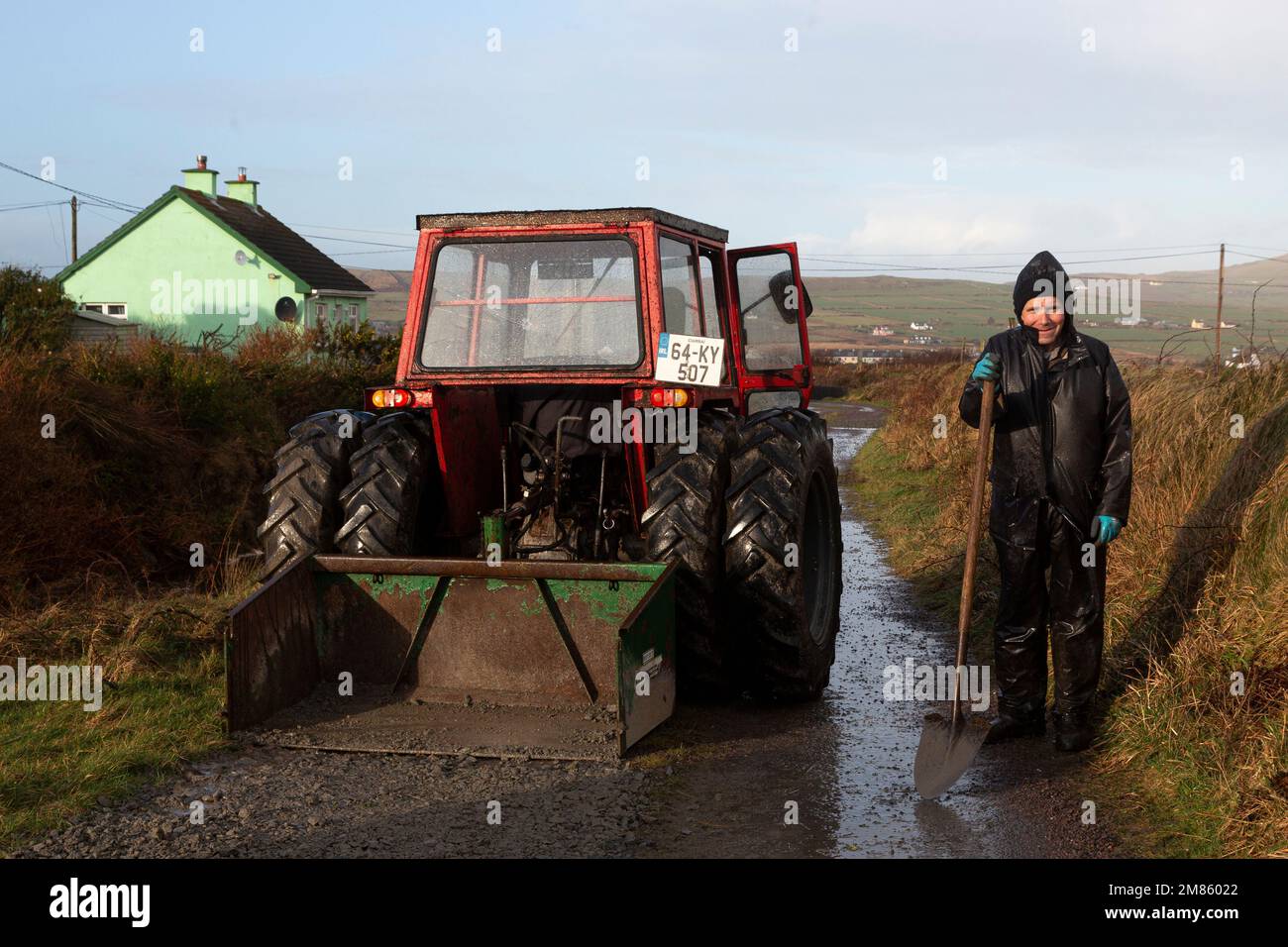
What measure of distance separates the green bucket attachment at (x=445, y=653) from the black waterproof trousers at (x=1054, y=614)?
4.97 feet

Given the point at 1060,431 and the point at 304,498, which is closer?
the point at 1060,431

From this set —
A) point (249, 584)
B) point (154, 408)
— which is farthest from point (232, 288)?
point (249, 584)

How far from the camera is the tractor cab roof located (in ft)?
21.6

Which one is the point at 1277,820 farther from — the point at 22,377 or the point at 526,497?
the point at 22,377

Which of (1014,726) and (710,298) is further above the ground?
(710,298)

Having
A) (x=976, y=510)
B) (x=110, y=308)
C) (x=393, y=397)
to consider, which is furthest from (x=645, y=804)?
(x=110, y=308)

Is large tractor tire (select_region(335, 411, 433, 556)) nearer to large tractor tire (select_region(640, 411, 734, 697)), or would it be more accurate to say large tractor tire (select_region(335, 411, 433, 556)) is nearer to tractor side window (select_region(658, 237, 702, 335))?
large tractor tire (select_region(640, 411, 734, 697))

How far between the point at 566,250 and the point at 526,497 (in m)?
1.23

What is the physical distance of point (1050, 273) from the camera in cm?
605

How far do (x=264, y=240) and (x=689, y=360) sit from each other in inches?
1323

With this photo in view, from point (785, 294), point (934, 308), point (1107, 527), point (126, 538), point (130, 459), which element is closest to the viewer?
point (1107, 527)

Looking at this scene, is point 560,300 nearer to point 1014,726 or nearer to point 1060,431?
point 1060,431

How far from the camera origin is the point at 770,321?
791 cm

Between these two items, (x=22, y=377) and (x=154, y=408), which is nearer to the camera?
(x=22, y=377)
